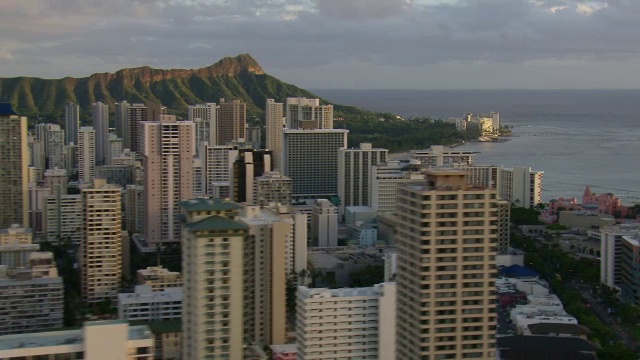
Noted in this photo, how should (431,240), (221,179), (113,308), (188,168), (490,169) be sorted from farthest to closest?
(221,179), (490,169), (188,168), (113,308), (431,240)

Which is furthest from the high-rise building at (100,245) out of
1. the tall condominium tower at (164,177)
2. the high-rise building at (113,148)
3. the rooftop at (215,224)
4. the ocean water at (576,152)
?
the high-rise building at (113,148)

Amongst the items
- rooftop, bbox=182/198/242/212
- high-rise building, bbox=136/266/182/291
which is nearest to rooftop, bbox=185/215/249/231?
rooftop, bbox=182/198/242/212

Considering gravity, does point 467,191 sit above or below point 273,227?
above

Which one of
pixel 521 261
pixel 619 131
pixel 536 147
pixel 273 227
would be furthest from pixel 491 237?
pixel 619 131

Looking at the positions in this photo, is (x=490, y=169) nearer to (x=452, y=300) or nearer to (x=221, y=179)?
(x=221, y=179)

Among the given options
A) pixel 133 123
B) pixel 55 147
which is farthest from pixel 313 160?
pixel 55 147

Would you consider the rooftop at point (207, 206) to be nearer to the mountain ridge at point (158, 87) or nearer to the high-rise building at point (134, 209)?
the high-rise building at point (134, 209)
